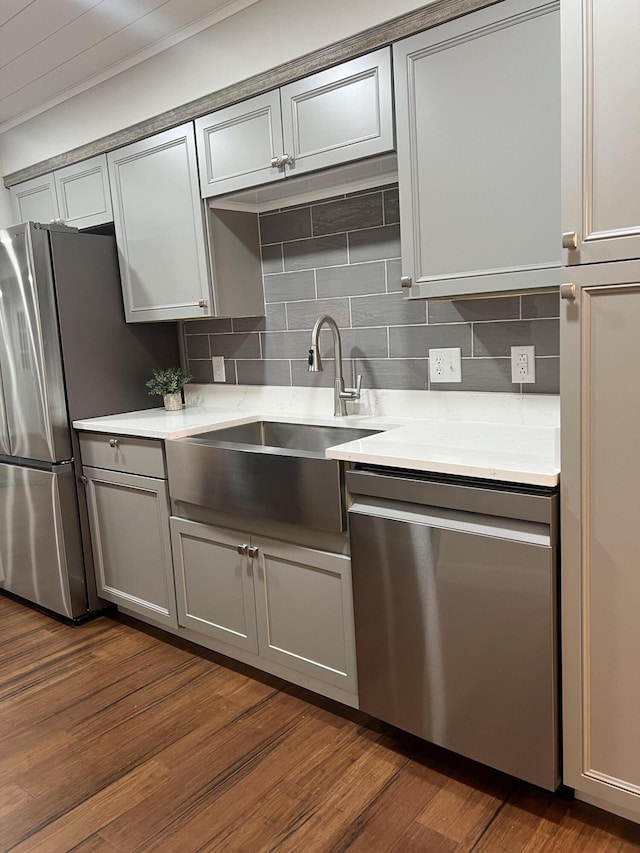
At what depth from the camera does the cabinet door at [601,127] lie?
1343 mm

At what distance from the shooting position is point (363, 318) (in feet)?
8.47

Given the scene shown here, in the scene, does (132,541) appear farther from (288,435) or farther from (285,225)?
(285,225)

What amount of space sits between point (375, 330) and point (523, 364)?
62cm

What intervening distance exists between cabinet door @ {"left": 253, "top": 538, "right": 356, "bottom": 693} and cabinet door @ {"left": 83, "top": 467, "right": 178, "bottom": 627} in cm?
54

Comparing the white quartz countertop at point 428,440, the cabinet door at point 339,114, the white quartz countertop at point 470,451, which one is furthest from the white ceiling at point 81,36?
the white quartz countertop at point 470,451

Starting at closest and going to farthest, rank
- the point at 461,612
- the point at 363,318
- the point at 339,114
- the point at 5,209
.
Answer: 1. the point at 461,612
2. the point at 339,114
3. the point at 363,318
4. the point at 5,209

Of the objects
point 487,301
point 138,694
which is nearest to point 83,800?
point 138,694

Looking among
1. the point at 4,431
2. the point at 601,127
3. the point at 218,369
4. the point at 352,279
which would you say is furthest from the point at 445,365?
the point at 4,431

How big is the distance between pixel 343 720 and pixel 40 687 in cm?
117

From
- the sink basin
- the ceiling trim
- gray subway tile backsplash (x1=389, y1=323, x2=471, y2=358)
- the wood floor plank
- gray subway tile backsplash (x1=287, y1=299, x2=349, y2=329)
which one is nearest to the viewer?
the wood floor plank

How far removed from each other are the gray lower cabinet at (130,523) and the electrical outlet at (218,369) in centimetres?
62

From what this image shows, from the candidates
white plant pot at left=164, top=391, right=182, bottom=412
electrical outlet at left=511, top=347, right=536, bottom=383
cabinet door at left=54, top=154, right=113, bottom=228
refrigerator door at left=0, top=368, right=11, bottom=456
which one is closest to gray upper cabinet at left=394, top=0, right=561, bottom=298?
electrical outlet at left=511, top=347, right=536, bottom=383

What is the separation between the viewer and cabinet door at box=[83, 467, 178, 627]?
266cm

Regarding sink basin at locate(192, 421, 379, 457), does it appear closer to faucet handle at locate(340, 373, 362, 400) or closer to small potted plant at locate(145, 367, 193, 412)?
faucet handle at locate(340, 373, 362, 400)
